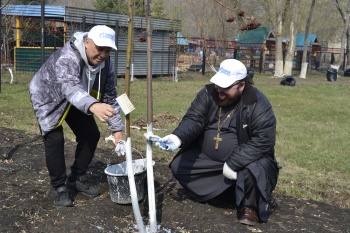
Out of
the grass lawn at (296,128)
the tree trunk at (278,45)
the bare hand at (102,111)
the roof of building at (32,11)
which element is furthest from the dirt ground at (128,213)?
the tree trunk at (278,45)

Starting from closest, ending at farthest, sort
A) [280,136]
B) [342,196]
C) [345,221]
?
[345,221] → [342,196] → [280,136]

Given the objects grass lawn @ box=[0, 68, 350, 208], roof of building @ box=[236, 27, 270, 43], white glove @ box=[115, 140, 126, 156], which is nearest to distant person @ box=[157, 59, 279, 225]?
white glove @ box=[115, 140, 126, 156]

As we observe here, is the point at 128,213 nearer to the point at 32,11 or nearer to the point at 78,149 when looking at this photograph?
the point at 78,149

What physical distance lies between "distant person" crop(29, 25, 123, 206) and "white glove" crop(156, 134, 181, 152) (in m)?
0.41

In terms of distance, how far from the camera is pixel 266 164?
339 centimetres

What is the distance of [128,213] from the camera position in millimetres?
3480

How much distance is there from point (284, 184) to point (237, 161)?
59.8 inches

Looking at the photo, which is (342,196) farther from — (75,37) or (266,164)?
(75,37)

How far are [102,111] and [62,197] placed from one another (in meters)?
1.16

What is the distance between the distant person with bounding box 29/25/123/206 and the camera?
300cm

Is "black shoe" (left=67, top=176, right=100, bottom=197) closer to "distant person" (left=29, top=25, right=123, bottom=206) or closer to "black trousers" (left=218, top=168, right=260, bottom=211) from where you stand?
"distant person" (left=29, top=25, right=123, bottom=206)

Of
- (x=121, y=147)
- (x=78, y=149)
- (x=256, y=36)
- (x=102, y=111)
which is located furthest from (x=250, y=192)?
(x=256, y=36)

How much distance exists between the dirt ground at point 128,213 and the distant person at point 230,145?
14cm

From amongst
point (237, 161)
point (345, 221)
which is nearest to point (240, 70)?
point (237, 161)
